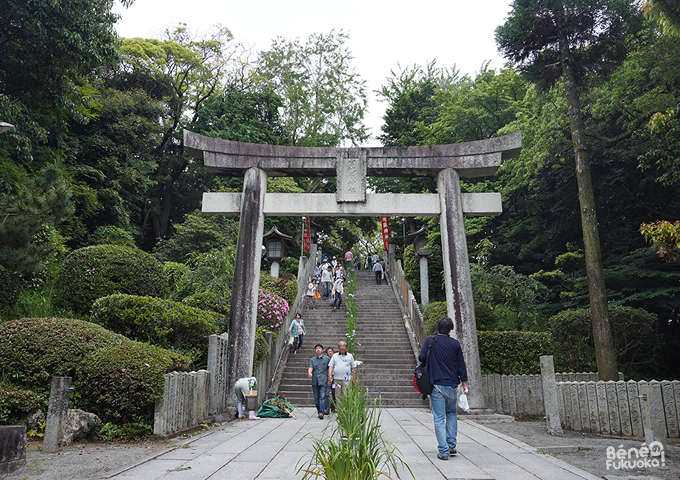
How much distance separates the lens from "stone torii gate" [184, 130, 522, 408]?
961cm

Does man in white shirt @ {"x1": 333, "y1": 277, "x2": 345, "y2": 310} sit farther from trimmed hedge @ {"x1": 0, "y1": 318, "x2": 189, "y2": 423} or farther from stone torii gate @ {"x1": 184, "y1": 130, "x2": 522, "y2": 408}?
trimmed hedge @ {"x1": 0, "y1": 318, "x2": 189, "y2": 423}

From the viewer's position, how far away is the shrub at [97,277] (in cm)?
915

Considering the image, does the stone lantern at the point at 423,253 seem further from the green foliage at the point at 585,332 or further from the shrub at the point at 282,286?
the green foliage at the point at 585,332

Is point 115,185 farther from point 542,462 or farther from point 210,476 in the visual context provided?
point 542,462

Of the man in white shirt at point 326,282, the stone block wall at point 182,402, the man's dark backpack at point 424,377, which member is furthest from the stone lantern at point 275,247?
the man's dark backpack at point 424,377

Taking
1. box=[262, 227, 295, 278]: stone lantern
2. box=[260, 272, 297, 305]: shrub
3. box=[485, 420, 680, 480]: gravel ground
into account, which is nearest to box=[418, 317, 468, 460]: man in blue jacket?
box=[485, 420, 680, 480]: gravel ground

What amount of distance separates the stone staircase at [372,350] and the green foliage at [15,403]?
5.87 meters

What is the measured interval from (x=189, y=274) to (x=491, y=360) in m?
9.09

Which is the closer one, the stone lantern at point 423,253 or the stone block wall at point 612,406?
the stone block wall at point 612,406

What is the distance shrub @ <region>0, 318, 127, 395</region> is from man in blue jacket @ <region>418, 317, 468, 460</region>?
4.69 metres

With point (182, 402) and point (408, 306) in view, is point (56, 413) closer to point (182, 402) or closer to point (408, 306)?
point (182, 402)

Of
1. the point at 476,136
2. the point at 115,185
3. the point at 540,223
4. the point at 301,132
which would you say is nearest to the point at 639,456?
the point at 540,223

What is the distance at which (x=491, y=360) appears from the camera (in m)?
10.9

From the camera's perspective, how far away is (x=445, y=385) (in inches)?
192
